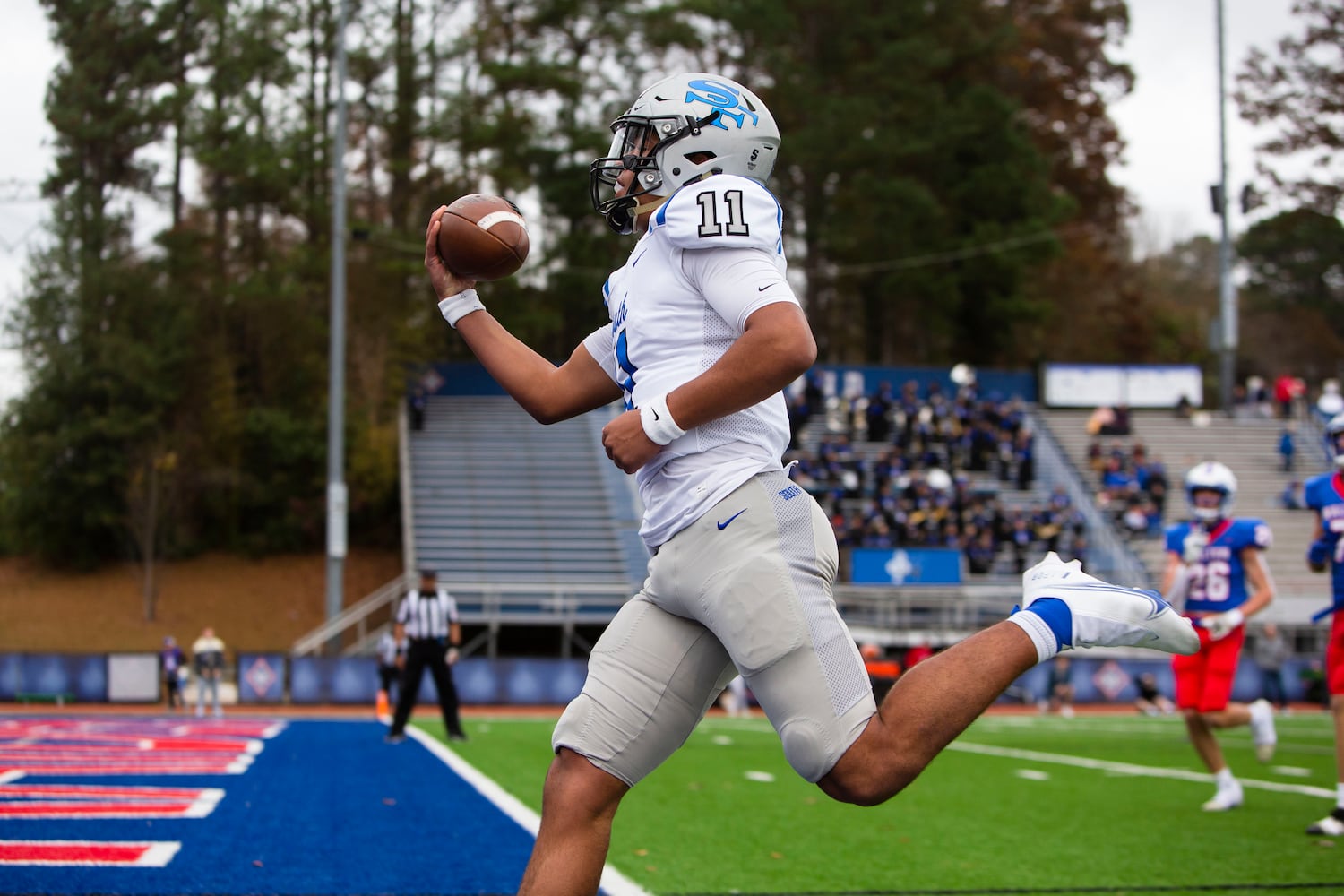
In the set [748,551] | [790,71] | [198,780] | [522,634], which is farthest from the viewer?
[790,71]

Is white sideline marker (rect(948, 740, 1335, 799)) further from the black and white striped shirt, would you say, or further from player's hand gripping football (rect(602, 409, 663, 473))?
player's hand gripping football (rect(602, 409, 663, 473))

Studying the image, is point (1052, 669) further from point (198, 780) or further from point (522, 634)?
point (198, 780)

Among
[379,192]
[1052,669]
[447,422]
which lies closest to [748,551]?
[1052,669]

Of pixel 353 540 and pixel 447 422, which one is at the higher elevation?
pixel 447 422

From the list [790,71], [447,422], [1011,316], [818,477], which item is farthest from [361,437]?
[1011,316]

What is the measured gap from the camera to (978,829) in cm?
614

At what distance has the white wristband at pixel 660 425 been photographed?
2.86 meters

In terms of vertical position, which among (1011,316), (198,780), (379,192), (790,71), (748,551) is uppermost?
(790,71)

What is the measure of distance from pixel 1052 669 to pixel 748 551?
66.6 feet

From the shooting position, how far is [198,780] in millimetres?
7438

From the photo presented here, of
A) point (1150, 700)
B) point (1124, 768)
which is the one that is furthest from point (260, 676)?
point (1124, 768)

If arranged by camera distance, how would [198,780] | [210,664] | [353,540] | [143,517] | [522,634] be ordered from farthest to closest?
[353,540] < [143,517] < [522,634] < [210,664] < [198,780]

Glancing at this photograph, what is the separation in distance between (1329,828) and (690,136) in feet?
14.6

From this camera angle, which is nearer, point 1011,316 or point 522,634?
point 522,634
